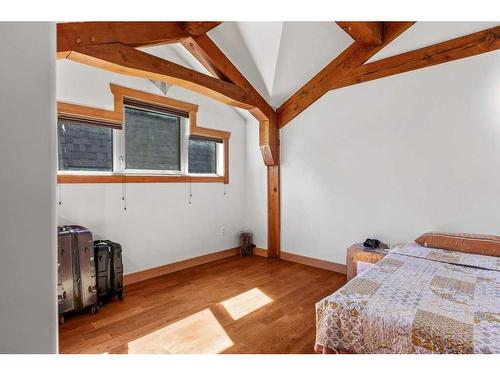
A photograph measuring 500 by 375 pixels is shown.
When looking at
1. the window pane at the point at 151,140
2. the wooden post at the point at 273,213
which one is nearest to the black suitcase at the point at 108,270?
the window pane at the point at 151,140

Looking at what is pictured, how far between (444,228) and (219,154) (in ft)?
9.82

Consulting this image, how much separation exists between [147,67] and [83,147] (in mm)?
1094

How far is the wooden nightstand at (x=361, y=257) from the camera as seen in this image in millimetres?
2682

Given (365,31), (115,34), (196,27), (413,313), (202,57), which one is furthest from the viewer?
(202,57)

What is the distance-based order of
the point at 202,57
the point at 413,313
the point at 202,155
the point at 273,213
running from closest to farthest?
1. the point at 413,313
2. the point at 202,57
3. the point at 202,155
4. the point at 273,213

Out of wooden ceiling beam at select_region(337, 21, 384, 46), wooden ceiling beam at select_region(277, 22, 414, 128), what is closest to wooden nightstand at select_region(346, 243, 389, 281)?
wooden ceiling beam at select_region(277, 22, 414, 128)

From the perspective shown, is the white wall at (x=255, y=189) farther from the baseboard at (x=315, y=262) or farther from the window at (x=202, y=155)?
the window at (x=202, y=155)

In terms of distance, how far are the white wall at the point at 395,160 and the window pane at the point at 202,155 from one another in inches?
42.3

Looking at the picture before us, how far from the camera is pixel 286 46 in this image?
325 centimetres

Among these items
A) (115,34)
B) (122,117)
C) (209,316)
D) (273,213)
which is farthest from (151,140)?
(209,316)

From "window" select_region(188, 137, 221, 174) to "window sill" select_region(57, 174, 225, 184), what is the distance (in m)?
0.16

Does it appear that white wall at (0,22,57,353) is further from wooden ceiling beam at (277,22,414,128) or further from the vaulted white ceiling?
wooden ceiling beam at (277,22,414,128)

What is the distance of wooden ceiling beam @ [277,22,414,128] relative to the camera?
296 centimetres

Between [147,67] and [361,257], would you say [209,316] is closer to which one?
[361,257]
